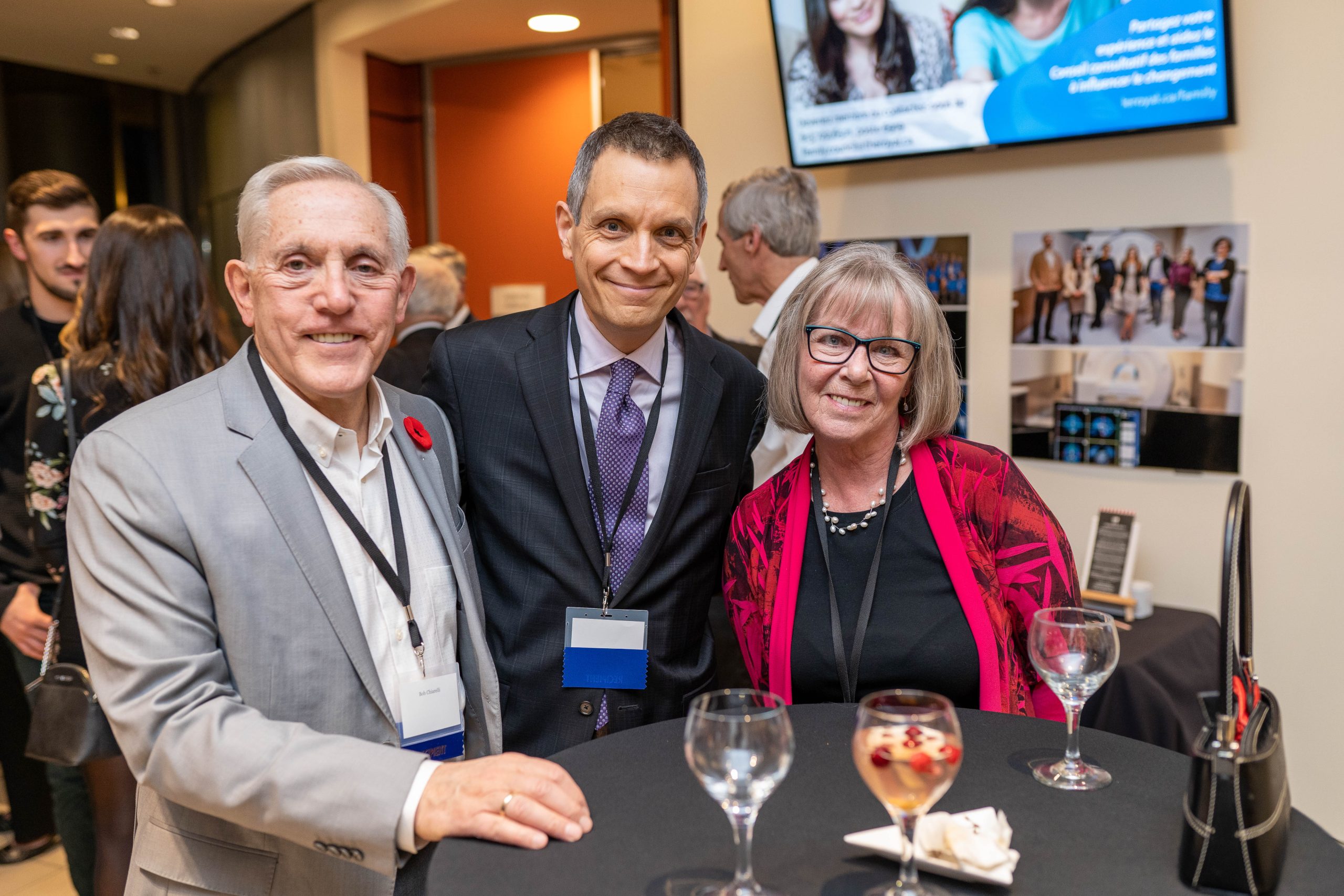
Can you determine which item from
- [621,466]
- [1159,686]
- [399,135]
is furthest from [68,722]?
[399,135]

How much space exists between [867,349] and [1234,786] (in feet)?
3.33

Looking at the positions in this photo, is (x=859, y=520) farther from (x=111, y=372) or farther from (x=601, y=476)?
(x=111, y=372)

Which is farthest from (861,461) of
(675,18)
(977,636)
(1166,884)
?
(675,18)

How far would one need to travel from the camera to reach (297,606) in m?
1.40

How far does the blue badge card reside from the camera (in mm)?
1884

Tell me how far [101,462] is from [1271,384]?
316 cm

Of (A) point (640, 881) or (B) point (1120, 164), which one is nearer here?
(A) point (640, 881)

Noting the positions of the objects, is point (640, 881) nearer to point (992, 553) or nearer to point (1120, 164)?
point (992, 553)

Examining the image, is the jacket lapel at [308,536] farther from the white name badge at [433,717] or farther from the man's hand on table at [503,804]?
the man's hand on table at [503,804]

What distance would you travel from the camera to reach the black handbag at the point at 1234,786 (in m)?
1.03

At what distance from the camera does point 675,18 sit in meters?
4.49

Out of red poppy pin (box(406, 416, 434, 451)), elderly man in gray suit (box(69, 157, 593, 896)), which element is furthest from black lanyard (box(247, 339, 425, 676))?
red poppy pin (box(406, 416, 434, 451))

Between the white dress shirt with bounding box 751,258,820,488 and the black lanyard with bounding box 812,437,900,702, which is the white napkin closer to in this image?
the black lanyard with bounding box 812,437,900,702

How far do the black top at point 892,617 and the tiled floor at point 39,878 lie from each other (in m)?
2.64
